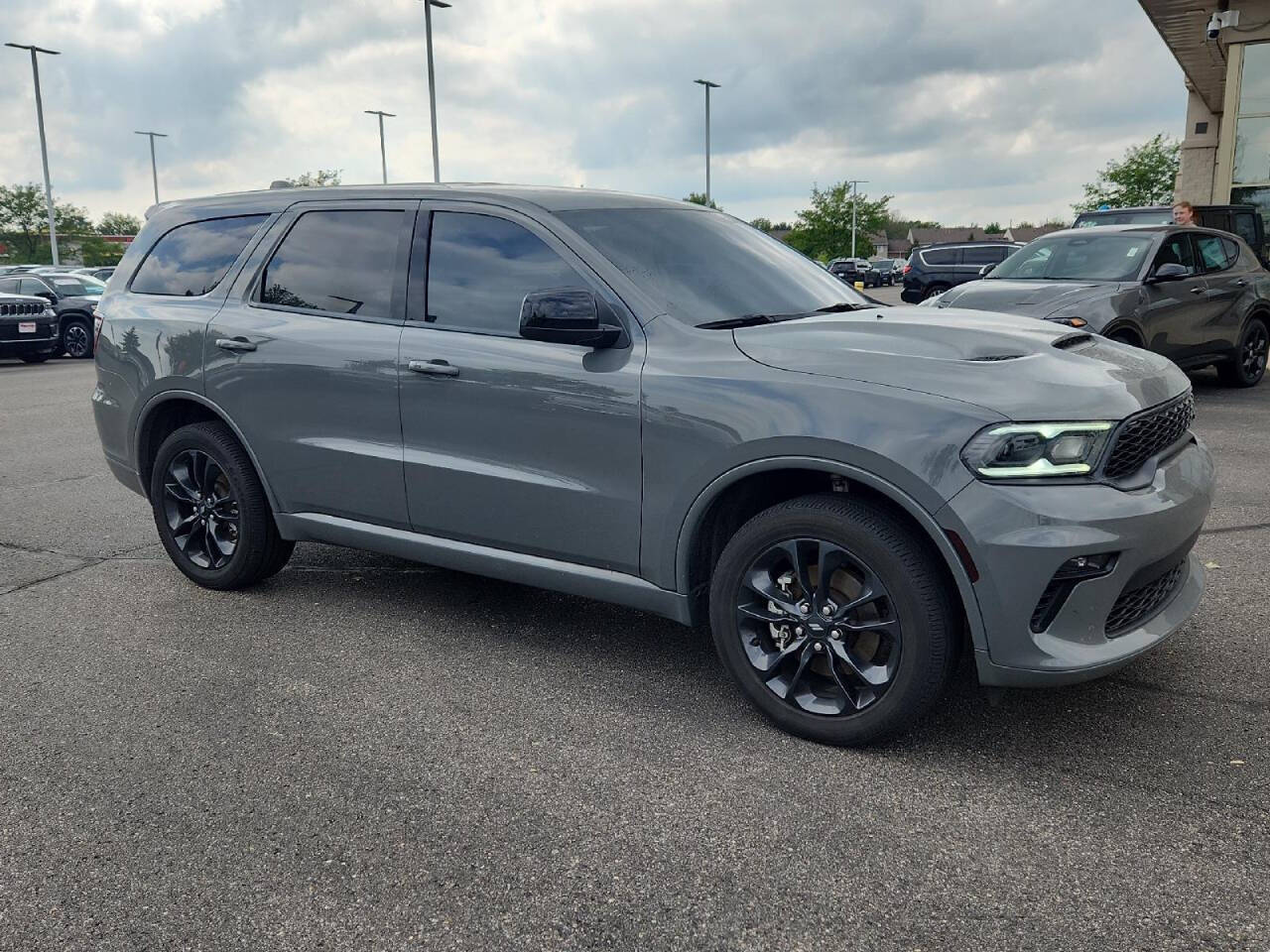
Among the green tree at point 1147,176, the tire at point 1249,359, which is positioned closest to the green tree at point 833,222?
the green tree at point 1147,176

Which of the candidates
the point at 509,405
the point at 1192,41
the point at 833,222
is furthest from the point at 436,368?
the point at 833,222

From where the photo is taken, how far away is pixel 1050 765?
3266 millimetres

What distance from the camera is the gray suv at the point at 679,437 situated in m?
3.05

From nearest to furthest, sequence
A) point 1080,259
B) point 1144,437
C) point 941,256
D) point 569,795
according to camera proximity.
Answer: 1. point 569,795
2. point 1144,437
3. point 1080,259
4. point 941,256

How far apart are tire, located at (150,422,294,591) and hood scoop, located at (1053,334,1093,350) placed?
330cm

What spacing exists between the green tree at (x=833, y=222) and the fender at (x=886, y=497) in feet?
273

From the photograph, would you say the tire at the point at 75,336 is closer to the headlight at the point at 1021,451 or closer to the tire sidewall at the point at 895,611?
the tire sidewall at the point at 895,611

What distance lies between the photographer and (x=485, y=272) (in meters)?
4.10

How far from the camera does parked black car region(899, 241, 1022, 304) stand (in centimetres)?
2320

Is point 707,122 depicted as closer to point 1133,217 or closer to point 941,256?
point 941,256

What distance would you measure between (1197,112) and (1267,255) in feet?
69.1

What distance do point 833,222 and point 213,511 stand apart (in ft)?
277

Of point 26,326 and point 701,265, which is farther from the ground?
point 701,265

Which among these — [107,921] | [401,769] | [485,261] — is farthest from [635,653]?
[107,921]
